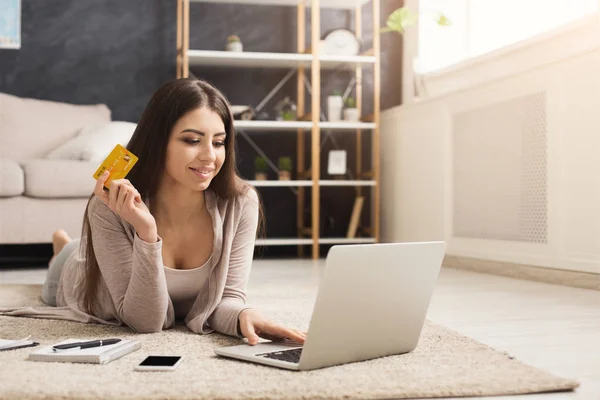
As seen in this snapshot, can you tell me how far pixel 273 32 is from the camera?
4789mm

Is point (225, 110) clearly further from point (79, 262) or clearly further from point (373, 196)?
point (373, 196)

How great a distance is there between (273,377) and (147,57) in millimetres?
3724

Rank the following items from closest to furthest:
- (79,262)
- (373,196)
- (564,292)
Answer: (79,262), (564,292), (373,196)

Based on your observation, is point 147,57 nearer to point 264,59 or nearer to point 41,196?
point 264,59

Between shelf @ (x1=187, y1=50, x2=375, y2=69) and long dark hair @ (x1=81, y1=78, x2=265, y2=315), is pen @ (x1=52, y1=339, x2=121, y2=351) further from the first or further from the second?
shelf @ (x1=187, y1=50, x2=375, y2=69)

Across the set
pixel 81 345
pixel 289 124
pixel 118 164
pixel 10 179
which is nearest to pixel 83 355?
pixel 81 345

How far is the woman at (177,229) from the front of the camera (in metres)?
1.60

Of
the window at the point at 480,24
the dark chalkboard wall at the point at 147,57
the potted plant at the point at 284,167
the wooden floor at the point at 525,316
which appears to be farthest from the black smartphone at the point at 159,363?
the dark chalkboard wall at the point at 147,57

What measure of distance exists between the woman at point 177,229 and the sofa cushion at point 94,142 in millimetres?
2035

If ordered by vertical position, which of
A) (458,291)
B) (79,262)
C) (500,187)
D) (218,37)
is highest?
(218,37)

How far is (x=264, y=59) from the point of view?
14.4 feet

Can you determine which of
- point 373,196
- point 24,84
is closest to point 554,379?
point 373,196

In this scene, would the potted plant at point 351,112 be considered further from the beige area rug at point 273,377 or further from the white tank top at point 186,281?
the beige area rug at point 273,377

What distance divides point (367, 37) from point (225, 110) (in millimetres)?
3376
